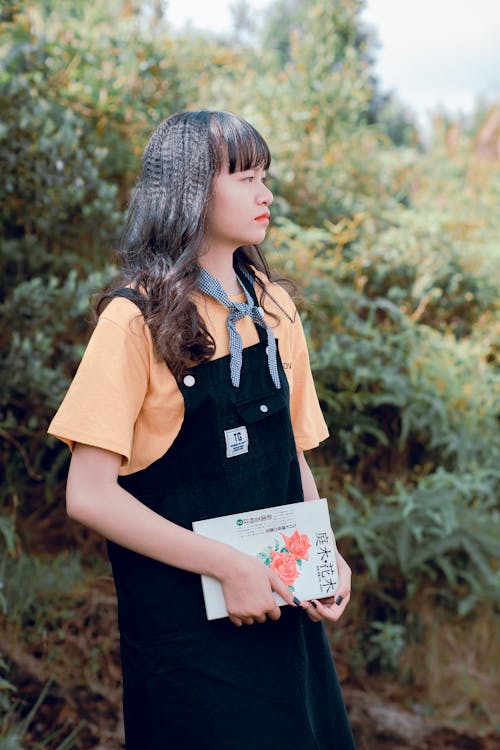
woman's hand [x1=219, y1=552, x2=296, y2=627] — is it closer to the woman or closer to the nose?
the woman

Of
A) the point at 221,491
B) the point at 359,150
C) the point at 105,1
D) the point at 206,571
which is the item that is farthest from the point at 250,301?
the point at 105,1

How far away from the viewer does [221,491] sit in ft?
5.27

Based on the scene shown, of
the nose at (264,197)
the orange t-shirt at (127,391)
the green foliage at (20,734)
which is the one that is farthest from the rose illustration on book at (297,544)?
the green foliage at (20,734)

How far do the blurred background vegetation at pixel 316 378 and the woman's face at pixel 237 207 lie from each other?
1505mm

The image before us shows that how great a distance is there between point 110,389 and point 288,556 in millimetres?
481

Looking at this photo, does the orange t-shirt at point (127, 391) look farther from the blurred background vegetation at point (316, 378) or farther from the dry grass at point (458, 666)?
the dry grass at point (458, 666)

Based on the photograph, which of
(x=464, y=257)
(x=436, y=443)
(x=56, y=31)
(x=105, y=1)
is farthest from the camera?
(x=105, y=1)

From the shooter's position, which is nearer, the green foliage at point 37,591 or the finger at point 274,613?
the finger at point 274,613

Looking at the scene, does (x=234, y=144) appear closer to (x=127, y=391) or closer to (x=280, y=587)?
(x=127, y=391)

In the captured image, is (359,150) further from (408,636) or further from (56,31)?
(408,636)

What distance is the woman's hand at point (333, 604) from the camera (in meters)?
1.61

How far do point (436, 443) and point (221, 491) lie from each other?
2546mm

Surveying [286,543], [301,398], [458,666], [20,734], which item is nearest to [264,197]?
[301,398]

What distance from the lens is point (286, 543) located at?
1.59m
